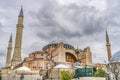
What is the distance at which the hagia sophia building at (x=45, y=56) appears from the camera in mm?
32531

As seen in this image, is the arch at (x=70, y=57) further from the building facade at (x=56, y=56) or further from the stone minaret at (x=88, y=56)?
the stone minaret at (x=88, y=56)

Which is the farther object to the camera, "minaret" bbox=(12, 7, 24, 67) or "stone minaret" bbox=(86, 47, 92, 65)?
"stone minaret" bbox=(86, 47, 92, 65)

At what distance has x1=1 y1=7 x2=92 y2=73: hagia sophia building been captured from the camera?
32531mm

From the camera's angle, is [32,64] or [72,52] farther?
[72,52]

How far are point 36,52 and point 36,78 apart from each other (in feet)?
33.8

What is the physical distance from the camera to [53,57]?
3597 cm

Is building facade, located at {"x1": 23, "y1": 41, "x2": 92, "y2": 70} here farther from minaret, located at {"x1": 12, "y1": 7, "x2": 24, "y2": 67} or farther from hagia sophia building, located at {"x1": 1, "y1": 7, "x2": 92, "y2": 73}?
minaret, located at {"x1": 12, "y1": 7, "x2": 24, "y2": 67}

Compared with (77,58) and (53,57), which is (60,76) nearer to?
(53,57)

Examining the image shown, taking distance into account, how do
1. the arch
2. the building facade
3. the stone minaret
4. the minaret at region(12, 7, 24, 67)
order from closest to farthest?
the building facade, the minaret at region(12, 7, 24, 67), the stone minaret, the arch

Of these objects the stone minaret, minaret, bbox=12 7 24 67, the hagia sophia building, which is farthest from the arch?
minaret, bbox=12 7 24 67

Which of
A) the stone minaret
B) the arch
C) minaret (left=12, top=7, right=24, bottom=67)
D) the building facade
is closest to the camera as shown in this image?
the building facade

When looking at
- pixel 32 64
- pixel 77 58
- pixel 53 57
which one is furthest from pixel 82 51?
pixel 32 64

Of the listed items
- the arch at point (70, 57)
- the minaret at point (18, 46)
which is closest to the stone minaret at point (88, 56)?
→ the arch at point (70, 57)

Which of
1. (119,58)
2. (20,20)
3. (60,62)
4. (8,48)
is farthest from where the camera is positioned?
(8,48)
